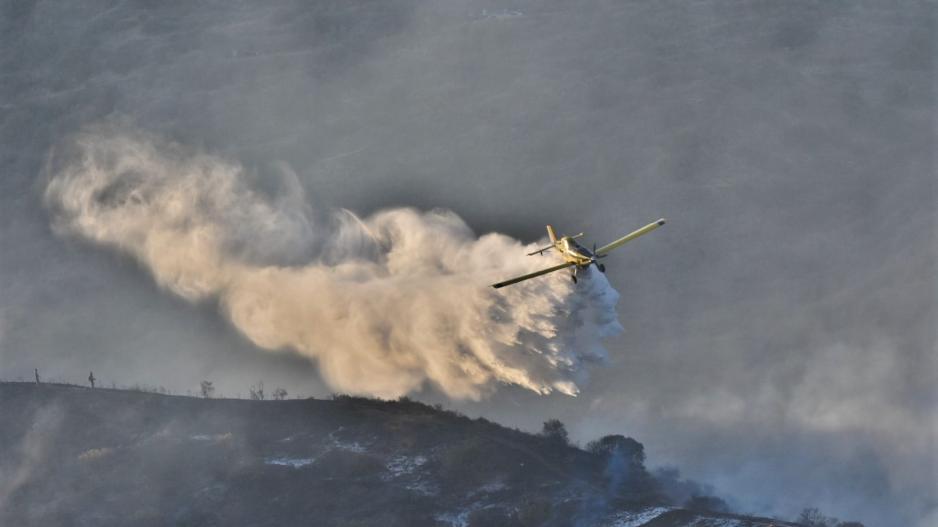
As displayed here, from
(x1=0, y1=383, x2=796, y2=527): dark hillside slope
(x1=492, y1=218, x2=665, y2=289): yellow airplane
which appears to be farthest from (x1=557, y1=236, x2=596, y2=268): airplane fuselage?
(x1=0, y1=383, x2=796, y2=527): dark hillside slope

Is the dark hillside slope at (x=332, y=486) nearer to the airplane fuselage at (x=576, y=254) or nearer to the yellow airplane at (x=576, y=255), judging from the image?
the yellow airplane at (x=576, y=255)

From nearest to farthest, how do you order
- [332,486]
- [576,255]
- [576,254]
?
[576,254] < [576,255] < [332,486]

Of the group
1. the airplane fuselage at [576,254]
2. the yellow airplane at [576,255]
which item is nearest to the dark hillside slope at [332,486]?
the yellow airplane at [576,255]

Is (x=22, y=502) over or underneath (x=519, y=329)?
underneath

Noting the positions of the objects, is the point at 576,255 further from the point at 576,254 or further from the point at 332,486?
the point at 332,486

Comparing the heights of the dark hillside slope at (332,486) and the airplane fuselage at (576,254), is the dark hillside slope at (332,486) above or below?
below

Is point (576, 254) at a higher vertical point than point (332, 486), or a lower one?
higher

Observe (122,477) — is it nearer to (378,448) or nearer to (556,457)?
(378,448)

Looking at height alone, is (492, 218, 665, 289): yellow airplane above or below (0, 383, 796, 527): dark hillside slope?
above

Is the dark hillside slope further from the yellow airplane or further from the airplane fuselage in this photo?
the airplane fuselage

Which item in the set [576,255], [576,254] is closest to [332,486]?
[576,255]

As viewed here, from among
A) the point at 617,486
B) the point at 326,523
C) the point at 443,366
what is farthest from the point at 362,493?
the point at 617,486
